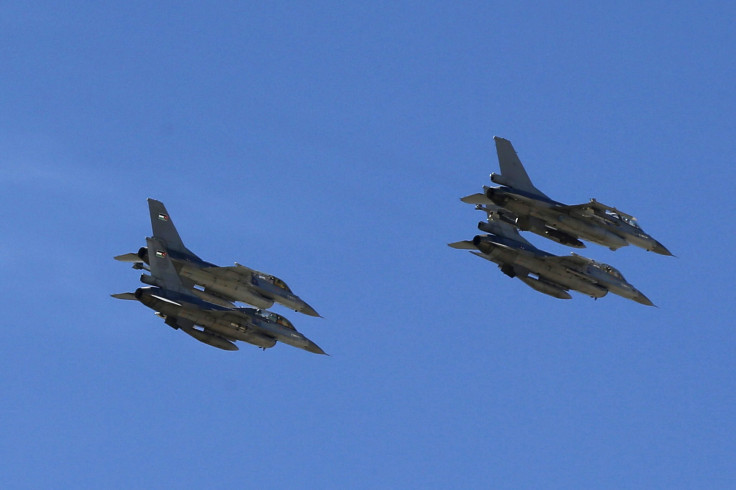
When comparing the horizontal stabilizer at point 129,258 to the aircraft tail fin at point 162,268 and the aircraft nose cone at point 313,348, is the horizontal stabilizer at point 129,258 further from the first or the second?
the aircraft nose cone at point 313,348

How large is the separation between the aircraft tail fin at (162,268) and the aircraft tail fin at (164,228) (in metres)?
3.82

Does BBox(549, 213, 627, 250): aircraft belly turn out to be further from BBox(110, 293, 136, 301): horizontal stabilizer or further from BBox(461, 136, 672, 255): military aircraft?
BBox(110, 293, 136, 301): horizontal stabilizer

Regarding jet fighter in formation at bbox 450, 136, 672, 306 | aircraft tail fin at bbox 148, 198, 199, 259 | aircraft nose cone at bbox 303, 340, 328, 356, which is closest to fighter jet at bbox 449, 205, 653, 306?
jet fighter in formation at bbox 450, 136, 672, 306

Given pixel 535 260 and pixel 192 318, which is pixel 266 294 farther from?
pixel 535 260

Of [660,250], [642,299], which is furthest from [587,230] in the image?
[642,299]

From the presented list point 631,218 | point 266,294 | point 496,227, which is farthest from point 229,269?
point 631,218

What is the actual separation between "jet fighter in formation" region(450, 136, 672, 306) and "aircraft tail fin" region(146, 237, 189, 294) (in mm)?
17343

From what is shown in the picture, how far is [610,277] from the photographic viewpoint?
4646 inches

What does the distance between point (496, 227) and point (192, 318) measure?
777 inches

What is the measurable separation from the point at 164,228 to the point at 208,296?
4986 millimetres

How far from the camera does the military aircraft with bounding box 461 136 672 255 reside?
115 meters

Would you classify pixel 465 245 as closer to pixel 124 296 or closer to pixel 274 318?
pixel 274 318

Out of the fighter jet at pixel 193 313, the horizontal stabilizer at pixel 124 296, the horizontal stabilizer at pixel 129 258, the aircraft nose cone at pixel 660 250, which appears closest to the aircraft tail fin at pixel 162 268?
the fighter jet at pixel 193 313

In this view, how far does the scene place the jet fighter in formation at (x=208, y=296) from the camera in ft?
368
